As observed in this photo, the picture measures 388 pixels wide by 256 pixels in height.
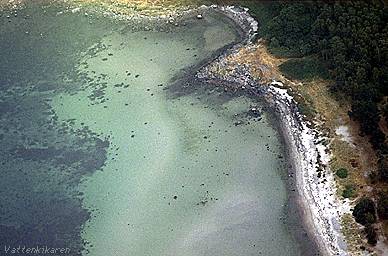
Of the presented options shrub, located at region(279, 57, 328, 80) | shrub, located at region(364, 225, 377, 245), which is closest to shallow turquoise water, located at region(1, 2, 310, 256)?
shrub, located at region(279, 57, 328, 80)

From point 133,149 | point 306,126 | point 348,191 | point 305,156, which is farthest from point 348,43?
point 133,149

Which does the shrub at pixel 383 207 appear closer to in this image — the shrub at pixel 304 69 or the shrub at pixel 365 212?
the shrub at pixel 365 212

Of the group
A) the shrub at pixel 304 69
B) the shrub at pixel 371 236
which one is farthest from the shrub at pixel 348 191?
the shrub at pixel 304 69

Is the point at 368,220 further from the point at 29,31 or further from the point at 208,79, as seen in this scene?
the point at 29,31

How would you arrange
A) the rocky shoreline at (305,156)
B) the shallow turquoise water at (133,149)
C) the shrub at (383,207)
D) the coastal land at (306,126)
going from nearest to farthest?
the shrub at (383,207) < the rocky shoreline at (305,156) < the coastal land at (306,126) < the shallow turquoise water at (133,149)

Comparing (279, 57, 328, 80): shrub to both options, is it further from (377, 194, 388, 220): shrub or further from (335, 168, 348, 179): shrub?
(377, 194, 388, 220): shrub
